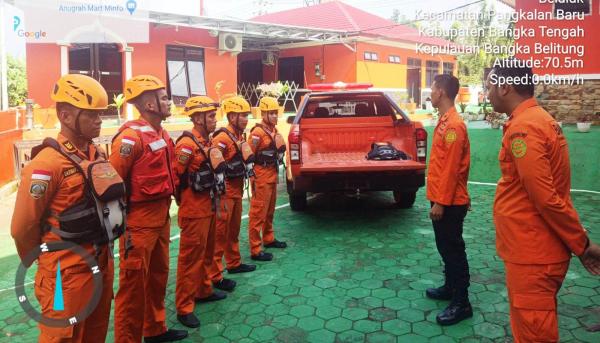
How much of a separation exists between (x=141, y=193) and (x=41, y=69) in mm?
12095

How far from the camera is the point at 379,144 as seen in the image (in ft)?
20.7

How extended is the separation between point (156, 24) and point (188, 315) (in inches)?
510

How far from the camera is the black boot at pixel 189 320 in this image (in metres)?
3.38

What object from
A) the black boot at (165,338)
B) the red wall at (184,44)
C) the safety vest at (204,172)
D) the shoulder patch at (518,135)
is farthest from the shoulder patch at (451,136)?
the red wall at (184,44)

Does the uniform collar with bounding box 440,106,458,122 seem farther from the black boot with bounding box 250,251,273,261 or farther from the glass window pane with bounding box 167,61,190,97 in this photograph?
the glass window pane with bounding box 167,61,190,97

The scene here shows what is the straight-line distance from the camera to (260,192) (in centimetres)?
505

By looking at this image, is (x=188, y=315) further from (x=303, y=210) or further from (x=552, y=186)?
(x=303, y=210)

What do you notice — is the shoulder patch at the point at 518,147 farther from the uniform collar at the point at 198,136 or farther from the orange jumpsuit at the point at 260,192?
the orange jumpsuit at the point at 260,192

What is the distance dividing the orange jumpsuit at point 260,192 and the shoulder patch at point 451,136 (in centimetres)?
229

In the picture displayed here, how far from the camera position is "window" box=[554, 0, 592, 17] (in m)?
10.6

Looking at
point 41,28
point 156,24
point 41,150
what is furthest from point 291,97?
point 41,150

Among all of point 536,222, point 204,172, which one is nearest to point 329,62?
point 204,172

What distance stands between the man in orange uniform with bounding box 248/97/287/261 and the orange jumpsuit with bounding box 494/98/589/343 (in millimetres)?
2975

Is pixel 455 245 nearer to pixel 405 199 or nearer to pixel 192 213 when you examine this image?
pixel 192 213
